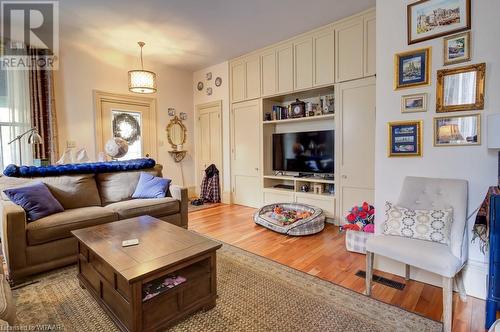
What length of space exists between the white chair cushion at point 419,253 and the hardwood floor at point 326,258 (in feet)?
1.20

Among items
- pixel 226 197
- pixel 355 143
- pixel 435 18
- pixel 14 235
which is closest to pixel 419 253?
pixel 435 18

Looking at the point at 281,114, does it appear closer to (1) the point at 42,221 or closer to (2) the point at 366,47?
(2) the point at 366,47

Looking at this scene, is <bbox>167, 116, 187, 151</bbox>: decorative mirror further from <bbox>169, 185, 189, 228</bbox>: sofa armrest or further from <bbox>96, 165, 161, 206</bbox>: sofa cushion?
<bbox>169, 185, 189, 228</bbox>: sofa armrest

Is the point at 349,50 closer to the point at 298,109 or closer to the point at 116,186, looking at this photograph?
the point at 298,109

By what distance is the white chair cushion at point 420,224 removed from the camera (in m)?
1.83

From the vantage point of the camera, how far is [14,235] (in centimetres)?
212

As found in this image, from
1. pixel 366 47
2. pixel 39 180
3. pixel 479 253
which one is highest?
pixel 366 47

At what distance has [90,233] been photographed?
203 cm

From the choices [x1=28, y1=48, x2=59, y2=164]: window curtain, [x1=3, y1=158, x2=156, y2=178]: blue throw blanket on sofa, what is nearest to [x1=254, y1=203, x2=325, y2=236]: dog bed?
[x1=3, y1=158, x2=156, y2=178]: blue throw blanket on sofa

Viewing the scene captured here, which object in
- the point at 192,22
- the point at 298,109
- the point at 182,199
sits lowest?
the point at 182,199

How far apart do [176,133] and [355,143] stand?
373 cm

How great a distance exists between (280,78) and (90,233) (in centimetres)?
342

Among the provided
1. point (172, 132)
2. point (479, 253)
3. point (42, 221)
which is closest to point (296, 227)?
point (479, 253)

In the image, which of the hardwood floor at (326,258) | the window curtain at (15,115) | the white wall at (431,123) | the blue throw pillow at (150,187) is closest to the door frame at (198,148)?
the hardwood floor at (326,258)
